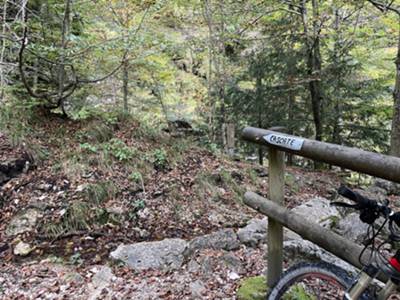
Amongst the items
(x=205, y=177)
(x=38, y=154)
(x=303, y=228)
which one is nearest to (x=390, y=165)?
(x=303, y=228)

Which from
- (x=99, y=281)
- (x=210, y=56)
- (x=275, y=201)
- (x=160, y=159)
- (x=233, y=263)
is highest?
(x=210, y=56)

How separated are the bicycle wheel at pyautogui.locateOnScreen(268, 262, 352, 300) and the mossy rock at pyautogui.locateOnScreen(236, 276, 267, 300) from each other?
1.30 ft

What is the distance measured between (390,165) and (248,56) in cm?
838

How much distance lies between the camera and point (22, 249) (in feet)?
13.0

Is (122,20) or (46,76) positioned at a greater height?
(122,20)

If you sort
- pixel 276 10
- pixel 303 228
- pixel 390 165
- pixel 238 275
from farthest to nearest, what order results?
pixel 276 10, pixel 238 275, pixel 303 228, pixel 390 165

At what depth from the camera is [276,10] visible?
26.4ft

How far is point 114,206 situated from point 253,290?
2.68m

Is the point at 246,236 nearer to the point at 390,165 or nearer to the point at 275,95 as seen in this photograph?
the point at 390,165

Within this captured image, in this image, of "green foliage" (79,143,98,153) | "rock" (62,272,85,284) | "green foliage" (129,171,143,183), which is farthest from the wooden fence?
"green foliage" (79,143,98,153)

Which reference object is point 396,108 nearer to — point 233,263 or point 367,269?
point 233,263

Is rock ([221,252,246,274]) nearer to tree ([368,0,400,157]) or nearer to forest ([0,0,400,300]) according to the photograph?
forest ([0,0,400,300])

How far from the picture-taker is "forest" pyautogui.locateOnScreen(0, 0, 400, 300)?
12.1 feet

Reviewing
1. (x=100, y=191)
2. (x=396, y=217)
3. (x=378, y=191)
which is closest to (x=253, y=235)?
(x=100, y=191)
